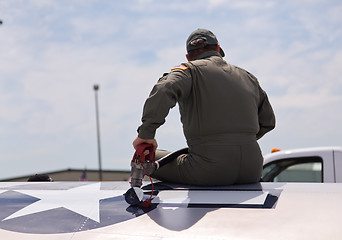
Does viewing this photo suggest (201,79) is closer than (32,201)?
No

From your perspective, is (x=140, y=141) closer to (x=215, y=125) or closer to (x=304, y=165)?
(x=215, y=125)

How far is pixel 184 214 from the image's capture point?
2428 millimetres

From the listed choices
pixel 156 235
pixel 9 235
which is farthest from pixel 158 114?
pixel 9 235

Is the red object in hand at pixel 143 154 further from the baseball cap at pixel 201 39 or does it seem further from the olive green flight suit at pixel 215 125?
the baseball cap at pixel 201 39

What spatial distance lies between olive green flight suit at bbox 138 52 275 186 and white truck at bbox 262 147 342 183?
7.72ft

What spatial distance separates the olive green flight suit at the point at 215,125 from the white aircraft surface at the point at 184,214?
164 mm

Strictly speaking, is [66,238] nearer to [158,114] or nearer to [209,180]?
[158,114]

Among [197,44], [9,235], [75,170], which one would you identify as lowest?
[75,170]

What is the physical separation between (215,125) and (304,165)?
311 cm

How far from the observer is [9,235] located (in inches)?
92.1

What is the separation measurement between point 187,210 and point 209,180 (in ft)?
2.37

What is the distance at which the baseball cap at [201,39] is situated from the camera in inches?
134

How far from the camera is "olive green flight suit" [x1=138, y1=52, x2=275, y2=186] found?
3.13 metres

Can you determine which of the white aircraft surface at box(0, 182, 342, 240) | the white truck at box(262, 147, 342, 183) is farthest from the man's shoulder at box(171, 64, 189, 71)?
the white truck at box(262, 147, 342, 183)
